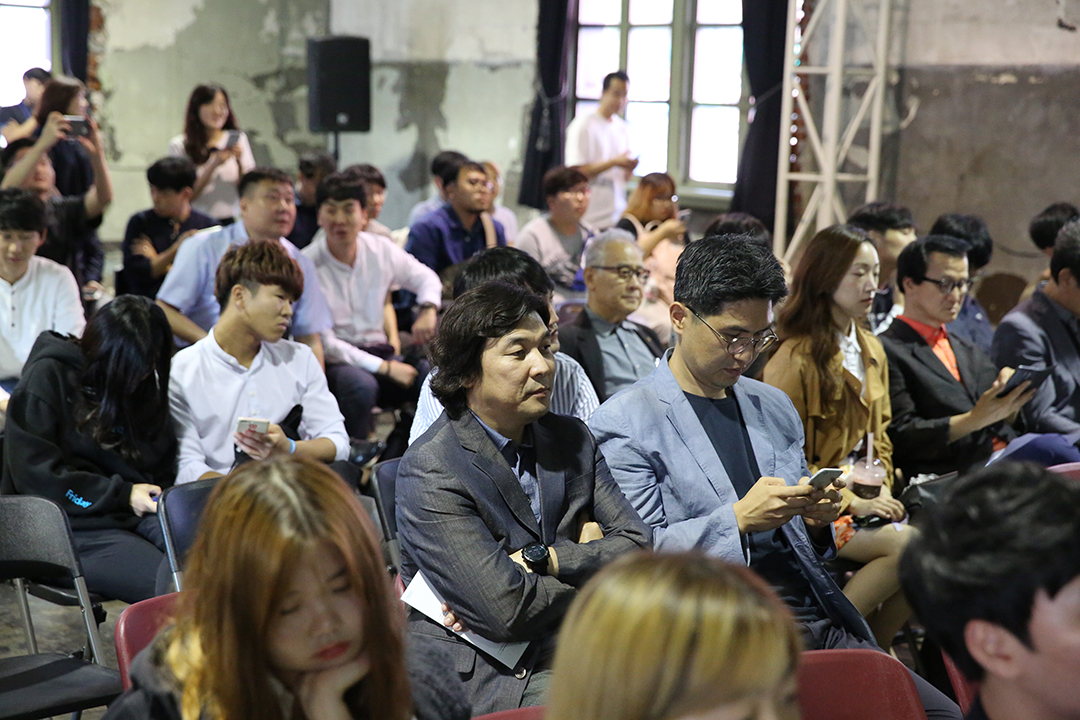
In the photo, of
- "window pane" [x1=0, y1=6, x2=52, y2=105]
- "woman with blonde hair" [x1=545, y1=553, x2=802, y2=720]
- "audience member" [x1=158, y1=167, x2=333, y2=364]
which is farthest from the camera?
"window pane" [x1=0, y1=6, x2=52, y2=105]

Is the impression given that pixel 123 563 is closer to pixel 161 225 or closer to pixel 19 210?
pixel 19 210

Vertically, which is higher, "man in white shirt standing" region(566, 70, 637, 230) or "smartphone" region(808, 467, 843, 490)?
"man in white shirt standing" region(566, 70, 637, 230)

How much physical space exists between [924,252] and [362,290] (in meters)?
2.56

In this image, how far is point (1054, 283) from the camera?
3.70m

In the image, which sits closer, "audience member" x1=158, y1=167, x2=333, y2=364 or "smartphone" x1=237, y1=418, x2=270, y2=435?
"smartphone" x1=237, y1=418, x2=270, y2=435

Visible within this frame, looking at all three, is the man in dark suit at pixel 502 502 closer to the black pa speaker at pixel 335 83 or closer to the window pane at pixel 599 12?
the black pa speaker at pixel 335 83

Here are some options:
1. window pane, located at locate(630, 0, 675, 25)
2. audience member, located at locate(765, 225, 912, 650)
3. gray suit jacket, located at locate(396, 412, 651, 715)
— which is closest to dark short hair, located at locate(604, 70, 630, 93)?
window pane, located at locate(630, 0, 675, 25)

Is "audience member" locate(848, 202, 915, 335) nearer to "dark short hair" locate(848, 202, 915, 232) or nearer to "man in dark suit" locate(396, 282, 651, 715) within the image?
"dark short hair" locate(848, 202, 915, 232)

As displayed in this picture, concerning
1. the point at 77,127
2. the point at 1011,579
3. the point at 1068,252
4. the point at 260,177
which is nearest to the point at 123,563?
the point at 260,177

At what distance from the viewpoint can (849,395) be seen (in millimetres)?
2977

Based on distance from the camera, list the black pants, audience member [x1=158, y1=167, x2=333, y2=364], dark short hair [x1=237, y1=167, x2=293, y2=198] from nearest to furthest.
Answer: the black pants → audience member [x1=158, y1=167, x2=333, y2=364] → dark short hair [x1=237, y1=167, x2=293, y2=198]

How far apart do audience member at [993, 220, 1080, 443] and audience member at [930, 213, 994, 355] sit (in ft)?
1.45

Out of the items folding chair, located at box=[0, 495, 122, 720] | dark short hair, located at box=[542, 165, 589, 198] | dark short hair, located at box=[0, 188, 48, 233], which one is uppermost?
dark short hair, located at box=[542, 165, 589, 198]

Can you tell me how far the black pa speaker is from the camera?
9.12 metres
